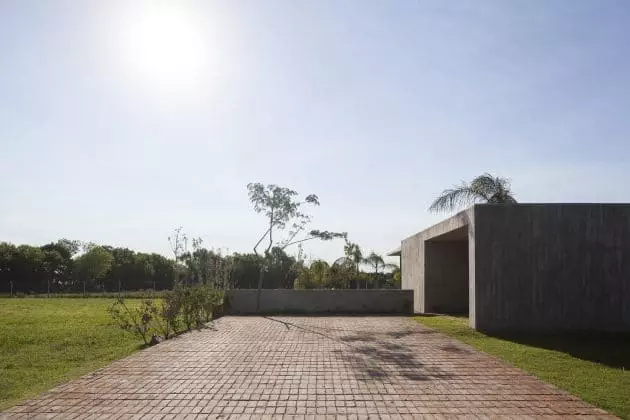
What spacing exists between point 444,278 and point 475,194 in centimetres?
351

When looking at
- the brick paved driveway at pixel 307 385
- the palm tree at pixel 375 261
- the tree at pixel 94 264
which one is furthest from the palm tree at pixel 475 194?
the tree at pixel 94 264

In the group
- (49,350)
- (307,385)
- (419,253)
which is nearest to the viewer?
(307,385)

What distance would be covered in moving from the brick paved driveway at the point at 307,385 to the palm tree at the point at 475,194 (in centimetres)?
644

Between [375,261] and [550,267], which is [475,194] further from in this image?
[375,261]

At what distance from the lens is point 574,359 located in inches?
333

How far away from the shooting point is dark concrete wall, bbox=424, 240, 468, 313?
60.1 feet

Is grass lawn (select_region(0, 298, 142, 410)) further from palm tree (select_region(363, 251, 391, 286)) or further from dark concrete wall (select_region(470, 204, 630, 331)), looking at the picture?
palm tree (select_region(363, 251, 391, 286))

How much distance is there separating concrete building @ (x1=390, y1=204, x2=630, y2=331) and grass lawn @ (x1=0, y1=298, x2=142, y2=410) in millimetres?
7498

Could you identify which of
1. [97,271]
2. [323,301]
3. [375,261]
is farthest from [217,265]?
[97,271]

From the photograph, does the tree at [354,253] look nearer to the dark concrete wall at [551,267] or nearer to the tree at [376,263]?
the tree at [376,263]

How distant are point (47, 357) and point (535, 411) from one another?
7487 millimetres

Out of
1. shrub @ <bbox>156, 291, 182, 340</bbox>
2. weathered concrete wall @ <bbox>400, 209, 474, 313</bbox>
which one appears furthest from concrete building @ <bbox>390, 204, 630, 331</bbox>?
shrub @ <bbox>156, 291, 182, 340</bbox>

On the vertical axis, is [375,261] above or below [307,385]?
above

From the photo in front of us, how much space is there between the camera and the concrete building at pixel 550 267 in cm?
1177
